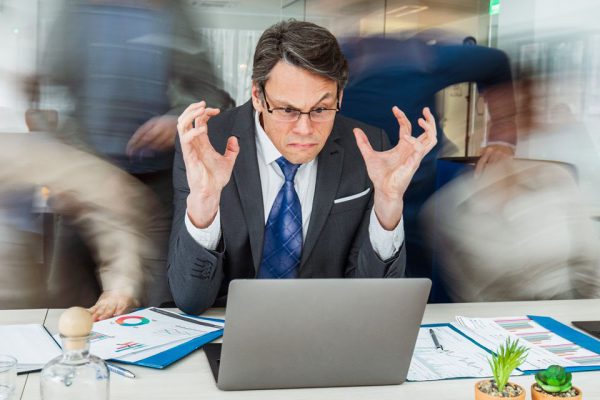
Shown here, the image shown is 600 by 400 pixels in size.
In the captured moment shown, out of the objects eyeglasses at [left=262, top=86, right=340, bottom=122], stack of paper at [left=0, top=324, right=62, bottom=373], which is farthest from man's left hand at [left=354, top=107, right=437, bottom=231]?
stack of paper at [left=0, top=324, right=62, bottom=373]

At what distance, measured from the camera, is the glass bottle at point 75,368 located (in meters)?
1.17

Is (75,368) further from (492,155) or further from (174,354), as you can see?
(492,155)

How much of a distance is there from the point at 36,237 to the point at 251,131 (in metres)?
1.02

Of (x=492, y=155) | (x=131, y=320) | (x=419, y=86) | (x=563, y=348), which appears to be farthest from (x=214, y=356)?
(x=492, y=155)

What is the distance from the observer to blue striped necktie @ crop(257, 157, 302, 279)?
2553mm

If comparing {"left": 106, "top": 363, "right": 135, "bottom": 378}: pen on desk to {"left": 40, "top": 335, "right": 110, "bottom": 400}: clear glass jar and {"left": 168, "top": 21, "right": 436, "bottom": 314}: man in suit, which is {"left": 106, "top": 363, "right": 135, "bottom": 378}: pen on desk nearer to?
{"left": 40, "top": 335, "right": 110, "bottom": 400}: clear glass jar

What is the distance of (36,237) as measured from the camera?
9.41ft

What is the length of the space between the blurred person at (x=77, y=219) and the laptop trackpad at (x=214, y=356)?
1001mm

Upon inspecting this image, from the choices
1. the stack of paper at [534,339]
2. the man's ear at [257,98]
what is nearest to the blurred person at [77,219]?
the man's ear at [257,98]

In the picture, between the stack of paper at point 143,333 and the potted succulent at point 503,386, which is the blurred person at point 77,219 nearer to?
the stack of paper at point 143,333

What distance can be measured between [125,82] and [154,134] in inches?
9.3

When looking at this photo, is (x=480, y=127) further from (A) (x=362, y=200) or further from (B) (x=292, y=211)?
(B) (x=292, y=211)

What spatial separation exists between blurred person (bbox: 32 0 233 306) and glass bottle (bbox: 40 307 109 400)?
172 centimetres

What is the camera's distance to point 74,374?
4.01 feet
